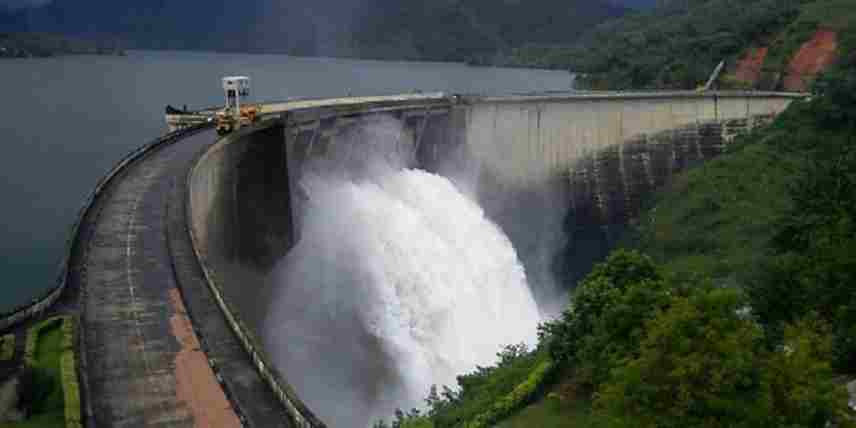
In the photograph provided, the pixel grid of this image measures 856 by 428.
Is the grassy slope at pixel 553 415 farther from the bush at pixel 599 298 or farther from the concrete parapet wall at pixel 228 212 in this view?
the concrete parapet wall at pixel 228 212

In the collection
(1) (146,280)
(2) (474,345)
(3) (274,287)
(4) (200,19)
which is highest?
(4) (200,19)

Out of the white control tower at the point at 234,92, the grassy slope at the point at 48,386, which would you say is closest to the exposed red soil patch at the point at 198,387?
the grassy slope at the point at 48,386

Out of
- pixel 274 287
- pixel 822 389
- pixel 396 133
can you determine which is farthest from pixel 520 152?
pixel 822 389

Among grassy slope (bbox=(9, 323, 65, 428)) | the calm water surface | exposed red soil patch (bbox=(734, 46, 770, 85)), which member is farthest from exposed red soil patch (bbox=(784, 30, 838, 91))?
grassy slope (bbox=(9, 323, 65, 428))

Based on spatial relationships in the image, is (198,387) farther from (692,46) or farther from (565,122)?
(692,46)

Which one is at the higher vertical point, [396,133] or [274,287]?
[396,133]

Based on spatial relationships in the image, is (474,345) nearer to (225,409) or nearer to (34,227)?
(225,409)
